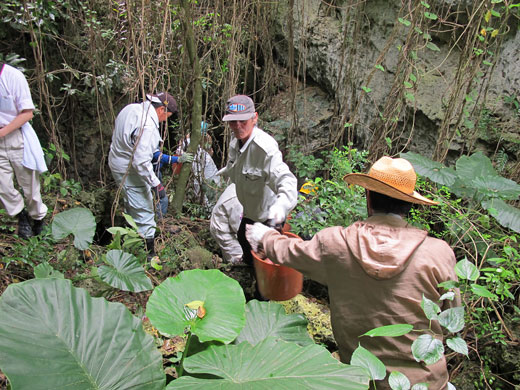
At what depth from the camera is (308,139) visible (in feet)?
16.8

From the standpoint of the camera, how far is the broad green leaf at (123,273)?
2.00 meters

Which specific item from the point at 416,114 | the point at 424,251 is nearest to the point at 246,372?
the point at 424,251

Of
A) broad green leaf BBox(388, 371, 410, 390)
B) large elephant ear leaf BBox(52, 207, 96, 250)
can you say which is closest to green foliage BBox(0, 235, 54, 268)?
large elephant ear leaf BBox(52, 207, 96, 250)

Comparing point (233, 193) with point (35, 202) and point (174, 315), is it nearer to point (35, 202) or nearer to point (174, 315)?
point (35, 202)

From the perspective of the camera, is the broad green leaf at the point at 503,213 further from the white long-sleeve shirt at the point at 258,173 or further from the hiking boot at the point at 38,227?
the hiking boot at the point at 38,227

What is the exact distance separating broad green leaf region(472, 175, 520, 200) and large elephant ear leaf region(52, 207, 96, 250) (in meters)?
2.61

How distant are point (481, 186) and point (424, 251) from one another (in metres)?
1.61

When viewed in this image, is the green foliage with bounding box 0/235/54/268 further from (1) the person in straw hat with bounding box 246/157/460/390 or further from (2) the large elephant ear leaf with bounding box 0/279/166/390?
(1) the person in straw hat with bounding box 246/157/460/390

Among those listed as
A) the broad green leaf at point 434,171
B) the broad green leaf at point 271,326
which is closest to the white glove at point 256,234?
the broad green leaf at point 271,326

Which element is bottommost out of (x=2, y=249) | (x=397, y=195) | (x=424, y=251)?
(x=2, y=249)

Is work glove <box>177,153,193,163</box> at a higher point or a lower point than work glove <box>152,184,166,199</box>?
higher

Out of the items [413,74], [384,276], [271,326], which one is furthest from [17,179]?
[413,74]

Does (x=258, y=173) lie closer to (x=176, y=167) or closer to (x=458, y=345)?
(x=176, y=167)

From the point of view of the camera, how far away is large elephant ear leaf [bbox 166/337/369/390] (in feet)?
3.57
